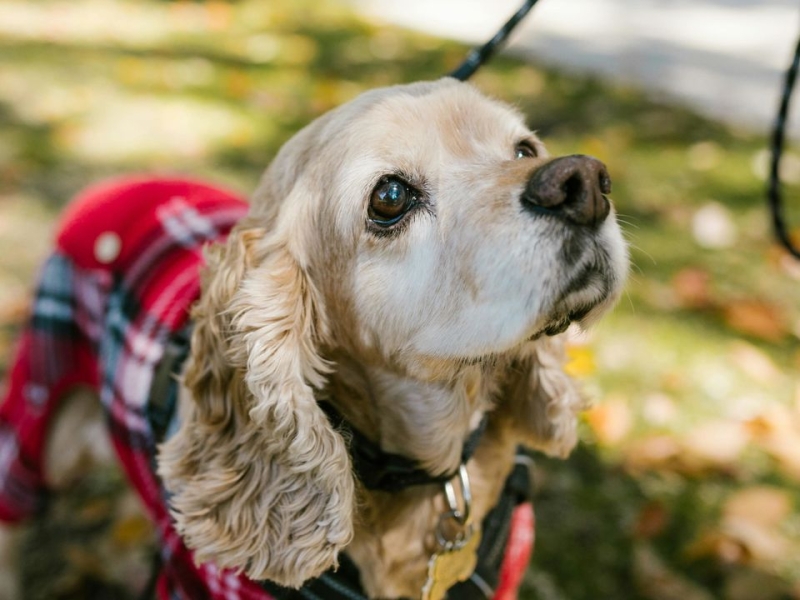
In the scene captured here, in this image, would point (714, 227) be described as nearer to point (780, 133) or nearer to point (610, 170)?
point (610, 170)

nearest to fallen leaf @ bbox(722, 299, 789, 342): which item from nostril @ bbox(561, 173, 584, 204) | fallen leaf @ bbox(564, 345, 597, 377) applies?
fallen leaf @ bbox(564, 345, 597, 377)

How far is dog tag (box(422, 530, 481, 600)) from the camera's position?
180 centimetres

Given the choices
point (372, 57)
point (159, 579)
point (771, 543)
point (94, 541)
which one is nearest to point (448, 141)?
point (159, 579)

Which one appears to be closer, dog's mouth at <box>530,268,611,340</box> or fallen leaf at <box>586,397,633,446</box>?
dog's mouth at <box>530,268,611,340</box>

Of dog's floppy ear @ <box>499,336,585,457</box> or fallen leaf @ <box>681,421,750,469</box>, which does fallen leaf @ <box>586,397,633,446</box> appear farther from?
dog's floppy ear @ <box>499,336,585,457</box>

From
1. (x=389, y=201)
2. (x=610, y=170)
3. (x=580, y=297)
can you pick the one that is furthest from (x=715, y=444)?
(x=610, y=170)

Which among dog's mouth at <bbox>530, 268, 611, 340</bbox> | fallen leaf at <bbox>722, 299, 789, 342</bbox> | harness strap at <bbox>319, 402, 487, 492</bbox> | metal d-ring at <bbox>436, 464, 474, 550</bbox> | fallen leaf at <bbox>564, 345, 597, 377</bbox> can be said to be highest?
dog's mouth at <bbox>530, 268, 611, 340</bbox>

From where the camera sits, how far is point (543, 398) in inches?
79.3

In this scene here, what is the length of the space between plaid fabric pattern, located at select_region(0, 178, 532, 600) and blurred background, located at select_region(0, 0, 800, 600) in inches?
24.4

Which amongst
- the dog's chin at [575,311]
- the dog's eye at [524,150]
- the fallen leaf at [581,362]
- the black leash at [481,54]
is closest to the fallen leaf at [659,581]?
the fallen leaf at [581,362]

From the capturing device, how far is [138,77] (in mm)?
6230

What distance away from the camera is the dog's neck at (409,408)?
1858mm

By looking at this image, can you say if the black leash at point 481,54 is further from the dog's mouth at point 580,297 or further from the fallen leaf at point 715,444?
the fallen leaf at point 715,444

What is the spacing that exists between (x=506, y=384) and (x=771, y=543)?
1204 mm
